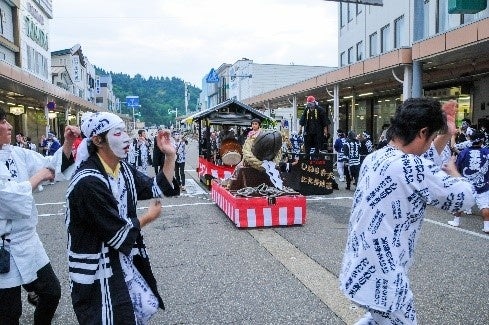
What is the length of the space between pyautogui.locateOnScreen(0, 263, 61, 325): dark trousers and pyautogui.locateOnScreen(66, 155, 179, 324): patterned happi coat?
2.81ft

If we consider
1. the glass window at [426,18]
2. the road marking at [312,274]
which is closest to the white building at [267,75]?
the glass window at [426,18]

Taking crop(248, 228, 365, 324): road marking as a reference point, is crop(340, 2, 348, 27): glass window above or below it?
above

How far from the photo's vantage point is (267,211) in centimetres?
783

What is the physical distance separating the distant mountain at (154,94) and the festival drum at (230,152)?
110 metres

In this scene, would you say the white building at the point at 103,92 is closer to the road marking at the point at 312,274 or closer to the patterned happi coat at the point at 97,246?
the road marking at the point at 312,274

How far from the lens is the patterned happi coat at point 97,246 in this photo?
A: 2.28 m

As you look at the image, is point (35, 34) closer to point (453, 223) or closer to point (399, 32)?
point (399, 32)

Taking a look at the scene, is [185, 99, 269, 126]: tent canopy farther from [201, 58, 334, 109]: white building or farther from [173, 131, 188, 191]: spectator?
[201, 58, 334, 109]: white building

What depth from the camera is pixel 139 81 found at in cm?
13950

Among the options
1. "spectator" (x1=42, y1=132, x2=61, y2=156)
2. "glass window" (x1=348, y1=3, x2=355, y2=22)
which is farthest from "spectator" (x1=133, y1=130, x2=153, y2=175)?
"glass window" (x1=348, y1=3, x2=355, y2=22)

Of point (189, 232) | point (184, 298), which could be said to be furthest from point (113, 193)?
point (189, 232)

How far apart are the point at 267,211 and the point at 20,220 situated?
5.23 meters

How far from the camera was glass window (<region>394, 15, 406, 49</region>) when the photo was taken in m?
21.9

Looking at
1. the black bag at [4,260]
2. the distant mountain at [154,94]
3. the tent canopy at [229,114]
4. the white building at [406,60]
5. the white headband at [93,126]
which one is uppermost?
the distant mountain at [154,94]
